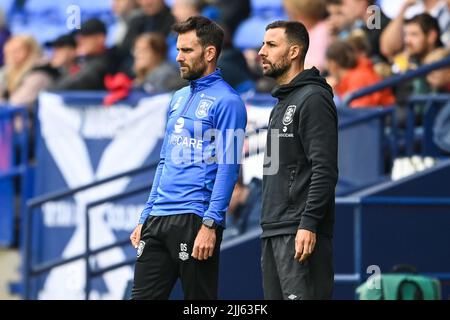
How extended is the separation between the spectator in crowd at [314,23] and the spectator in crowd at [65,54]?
3.17 meters

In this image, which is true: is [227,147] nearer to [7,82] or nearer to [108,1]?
[7,82]

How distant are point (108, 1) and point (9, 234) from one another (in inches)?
187

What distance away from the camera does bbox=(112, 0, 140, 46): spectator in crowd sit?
1513cm

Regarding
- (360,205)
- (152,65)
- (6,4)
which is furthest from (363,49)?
(6,4)

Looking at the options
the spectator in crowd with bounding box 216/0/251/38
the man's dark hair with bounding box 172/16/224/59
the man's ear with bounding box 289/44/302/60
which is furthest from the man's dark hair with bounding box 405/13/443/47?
the man's ear with bounding box 289/44/302/60

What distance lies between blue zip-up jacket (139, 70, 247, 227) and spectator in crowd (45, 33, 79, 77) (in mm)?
7487

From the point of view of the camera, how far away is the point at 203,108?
284 inches

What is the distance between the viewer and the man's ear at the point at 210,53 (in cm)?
728

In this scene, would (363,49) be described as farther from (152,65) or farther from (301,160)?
A: (301,160)

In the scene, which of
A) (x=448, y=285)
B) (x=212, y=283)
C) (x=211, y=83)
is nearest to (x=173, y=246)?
(x=212, y=283)

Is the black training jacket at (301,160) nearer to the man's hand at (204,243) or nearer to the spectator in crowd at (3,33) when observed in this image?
the man's hand at (204,243)

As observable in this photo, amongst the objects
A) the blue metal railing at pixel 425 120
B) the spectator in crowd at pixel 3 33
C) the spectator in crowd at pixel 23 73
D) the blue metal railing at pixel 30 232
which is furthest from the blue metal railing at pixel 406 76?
the spectator in crowd at pixel 3 33

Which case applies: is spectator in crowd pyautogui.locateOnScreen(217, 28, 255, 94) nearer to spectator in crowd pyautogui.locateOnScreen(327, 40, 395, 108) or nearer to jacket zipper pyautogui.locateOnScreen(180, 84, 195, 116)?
spectator in crowd pyautogui.locateOnScreen(327, 40, 395, 108)

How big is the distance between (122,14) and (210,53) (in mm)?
8765
